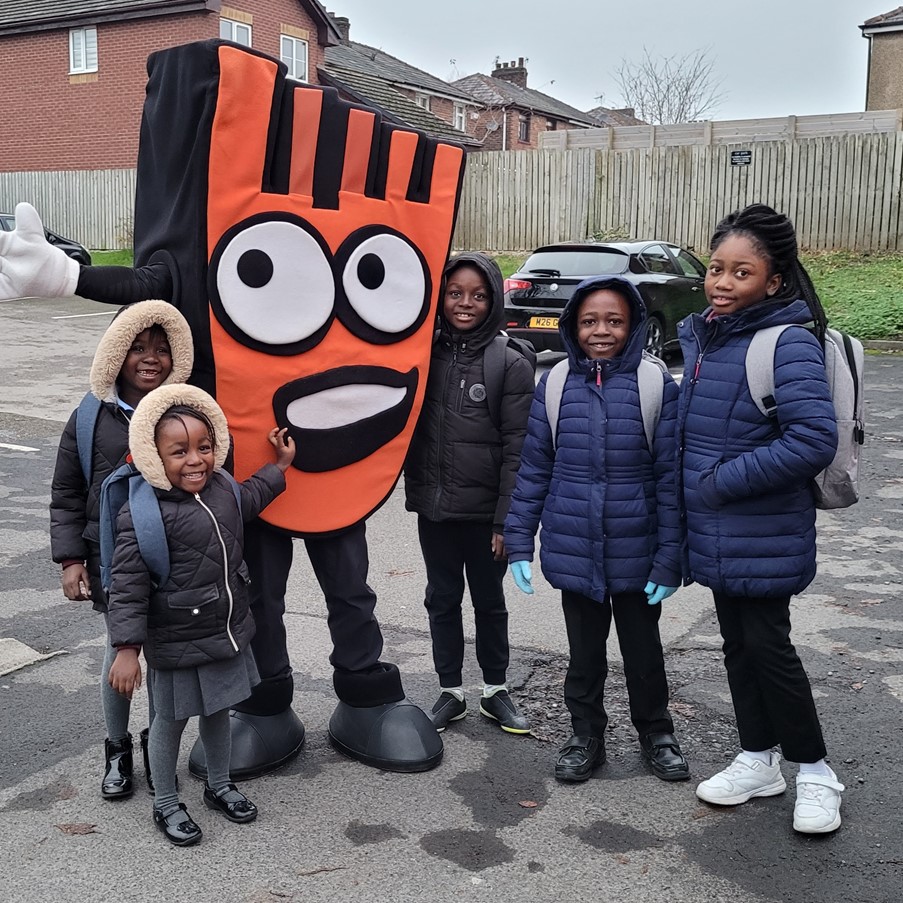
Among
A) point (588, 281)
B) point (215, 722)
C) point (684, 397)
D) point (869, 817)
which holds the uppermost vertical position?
point (588, 281)

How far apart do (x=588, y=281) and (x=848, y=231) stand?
16775 millimetres

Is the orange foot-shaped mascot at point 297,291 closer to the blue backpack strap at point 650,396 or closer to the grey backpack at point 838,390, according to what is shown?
the blue backpack strap at point 650,396

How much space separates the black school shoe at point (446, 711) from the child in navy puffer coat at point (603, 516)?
48 cm

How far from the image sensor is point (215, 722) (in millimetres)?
3127

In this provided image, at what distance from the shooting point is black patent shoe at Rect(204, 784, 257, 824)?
3.13 metres

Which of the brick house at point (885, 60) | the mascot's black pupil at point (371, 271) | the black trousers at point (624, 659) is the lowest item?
the black trousers at point (624, 659)

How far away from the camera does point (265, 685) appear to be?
3.49 metres

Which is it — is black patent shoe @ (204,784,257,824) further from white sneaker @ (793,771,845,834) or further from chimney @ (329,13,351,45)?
chimney @ (329,13,351,45)

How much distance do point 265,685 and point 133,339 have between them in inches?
47.9

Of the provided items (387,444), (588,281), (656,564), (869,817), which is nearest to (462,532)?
(387,444)

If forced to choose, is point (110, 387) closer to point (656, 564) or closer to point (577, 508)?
point (577, 508)

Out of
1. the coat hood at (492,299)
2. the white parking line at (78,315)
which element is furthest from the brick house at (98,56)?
the coat hood at (492,299)

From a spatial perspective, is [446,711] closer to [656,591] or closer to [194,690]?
[656,591]

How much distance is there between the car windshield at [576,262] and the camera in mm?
12156
